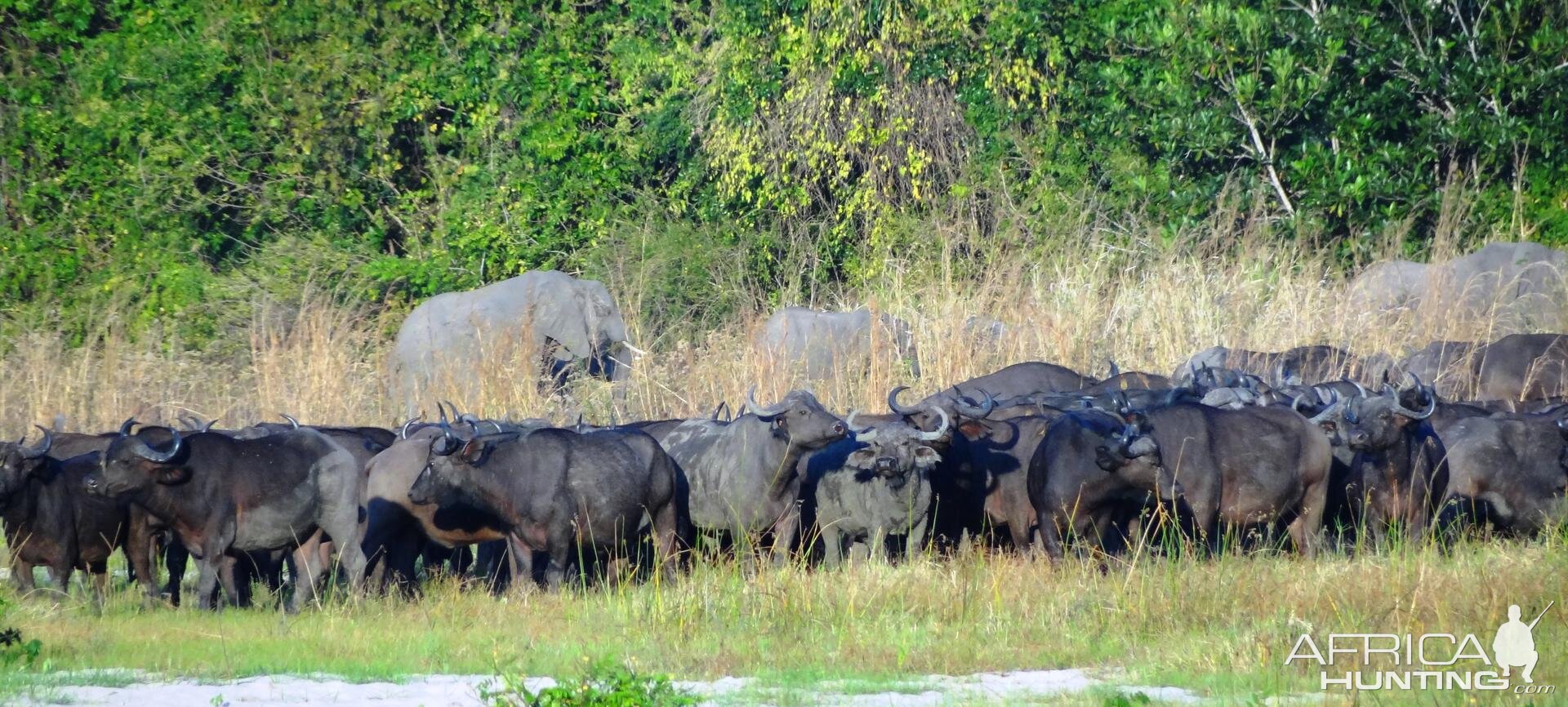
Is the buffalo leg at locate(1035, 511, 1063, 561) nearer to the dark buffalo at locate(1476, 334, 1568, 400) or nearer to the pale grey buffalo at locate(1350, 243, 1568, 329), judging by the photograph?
the dark buffalo at locate(1476, 334, 1568, 400)

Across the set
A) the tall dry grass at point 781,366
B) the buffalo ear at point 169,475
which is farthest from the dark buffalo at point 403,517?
the tall dry grass at point 781,366

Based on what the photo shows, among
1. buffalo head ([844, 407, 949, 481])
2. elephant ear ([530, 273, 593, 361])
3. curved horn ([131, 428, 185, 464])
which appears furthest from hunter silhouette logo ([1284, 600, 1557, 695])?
elephant ear ([530, 273, 593, 361])

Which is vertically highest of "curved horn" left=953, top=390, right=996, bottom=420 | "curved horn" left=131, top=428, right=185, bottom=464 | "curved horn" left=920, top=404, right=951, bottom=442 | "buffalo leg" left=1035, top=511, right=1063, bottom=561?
"curved horn" left=131, top=428, right=185, bottom=464

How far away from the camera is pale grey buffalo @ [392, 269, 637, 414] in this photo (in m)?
18.4

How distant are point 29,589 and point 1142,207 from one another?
1453 centimetres

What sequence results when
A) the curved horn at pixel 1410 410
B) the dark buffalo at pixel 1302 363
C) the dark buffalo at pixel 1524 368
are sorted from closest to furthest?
the curved horn at pixel 1410 410 → the dark buffalo at pixel 1524 368 → the dark buffalo at pixel 1302 363

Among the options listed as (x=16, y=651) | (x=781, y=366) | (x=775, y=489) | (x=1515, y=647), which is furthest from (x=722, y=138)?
(x=1515, y=647)

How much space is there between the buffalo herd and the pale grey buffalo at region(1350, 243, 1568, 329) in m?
6.15

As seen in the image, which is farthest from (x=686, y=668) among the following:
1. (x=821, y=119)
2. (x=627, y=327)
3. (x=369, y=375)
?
(x=821, y=119)

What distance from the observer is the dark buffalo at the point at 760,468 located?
38.0 ft

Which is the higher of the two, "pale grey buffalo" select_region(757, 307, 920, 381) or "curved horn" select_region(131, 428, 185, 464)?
"curved horn" select_region(131, 428, 185, 464)

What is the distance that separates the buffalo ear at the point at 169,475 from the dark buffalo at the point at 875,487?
4.20 m

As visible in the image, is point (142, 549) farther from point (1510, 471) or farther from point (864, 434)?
point (1510, 471)

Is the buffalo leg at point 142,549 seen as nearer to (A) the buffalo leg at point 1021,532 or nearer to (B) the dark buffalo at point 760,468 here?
(B) the dark buffalo at point 760,468
